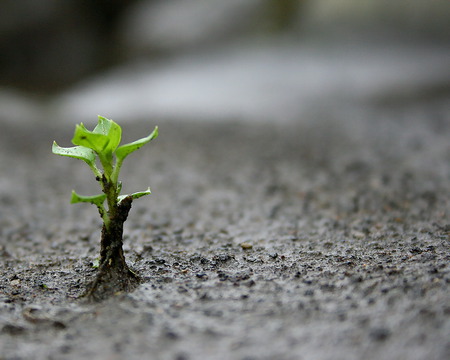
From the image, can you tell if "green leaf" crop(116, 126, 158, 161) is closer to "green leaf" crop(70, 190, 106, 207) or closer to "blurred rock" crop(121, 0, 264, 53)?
"green leaf" crop(70, 190, 106, 207)

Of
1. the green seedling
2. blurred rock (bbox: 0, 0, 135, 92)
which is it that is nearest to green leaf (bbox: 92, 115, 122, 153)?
the green seedling

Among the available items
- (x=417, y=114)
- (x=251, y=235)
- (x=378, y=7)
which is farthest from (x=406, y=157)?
(x=378, y=7)

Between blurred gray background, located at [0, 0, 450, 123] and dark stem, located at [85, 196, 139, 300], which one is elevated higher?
blurred gray background, located at [0, 0, 450, 123]

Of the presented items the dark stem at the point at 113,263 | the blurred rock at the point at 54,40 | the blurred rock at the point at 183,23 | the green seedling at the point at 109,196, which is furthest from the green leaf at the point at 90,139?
the blurred rock at the point at 54,40

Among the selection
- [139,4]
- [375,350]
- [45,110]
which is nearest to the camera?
[375,350]

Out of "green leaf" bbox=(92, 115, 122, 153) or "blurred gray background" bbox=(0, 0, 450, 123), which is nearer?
"green leaf" bbox=(92, 115, 122, 153)

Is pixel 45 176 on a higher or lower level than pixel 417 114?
lower

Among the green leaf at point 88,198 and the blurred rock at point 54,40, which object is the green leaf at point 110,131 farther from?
the blurred rock at point 54,40

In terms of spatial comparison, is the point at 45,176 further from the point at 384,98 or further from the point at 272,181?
the point at 384,98
